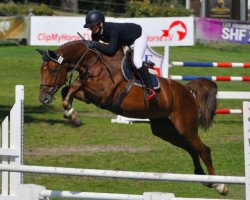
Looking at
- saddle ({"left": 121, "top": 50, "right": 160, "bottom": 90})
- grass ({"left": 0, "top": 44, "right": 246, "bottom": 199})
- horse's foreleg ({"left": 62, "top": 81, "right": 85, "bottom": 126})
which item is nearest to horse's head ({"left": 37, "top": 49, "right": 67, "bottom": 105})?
Answer: horse's foreleg ({"left": 62, "top": 81, "right": 85, "bottom": 126})

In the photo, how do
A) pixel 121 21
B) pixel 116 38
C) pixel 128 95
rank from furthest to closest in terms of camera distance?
pixel 121 21 < pixel 128 95 < pixel 116 38

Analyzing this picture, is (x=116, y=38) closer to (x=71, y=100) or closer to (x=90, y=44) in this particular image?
(x=90, y=44)

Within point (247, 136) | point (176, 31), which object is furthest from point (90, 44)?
point (176, 31)

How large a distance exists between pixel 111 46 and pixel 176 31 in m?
11.0

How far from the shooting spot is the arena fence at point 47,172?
7.36 metres

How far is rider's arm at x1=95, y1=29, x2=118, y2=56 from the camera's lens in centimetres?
1070

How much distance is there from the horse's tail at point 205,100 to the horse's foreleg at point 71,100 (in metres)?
2.19

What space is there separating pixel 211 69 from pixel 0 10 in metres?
11.2

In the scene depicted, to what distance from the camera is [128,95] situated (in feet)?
35.7

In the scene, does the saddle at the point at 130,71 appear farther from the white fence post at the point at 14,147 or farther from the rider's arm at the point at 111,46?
the white fence post at the point at 14,147

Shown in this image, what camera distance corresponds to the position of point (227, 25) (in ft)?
101

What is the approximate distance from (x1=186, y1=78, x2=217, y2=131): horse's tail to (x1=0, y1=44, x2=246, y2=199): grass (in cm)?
94

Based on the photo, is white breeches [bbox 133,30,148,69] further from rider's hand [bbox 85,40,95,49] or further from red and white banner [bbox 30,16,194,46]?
red and white banner [bbox 30,16,194,46]

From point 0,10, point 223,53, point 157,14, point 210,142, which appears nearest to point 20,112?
point 210,142
